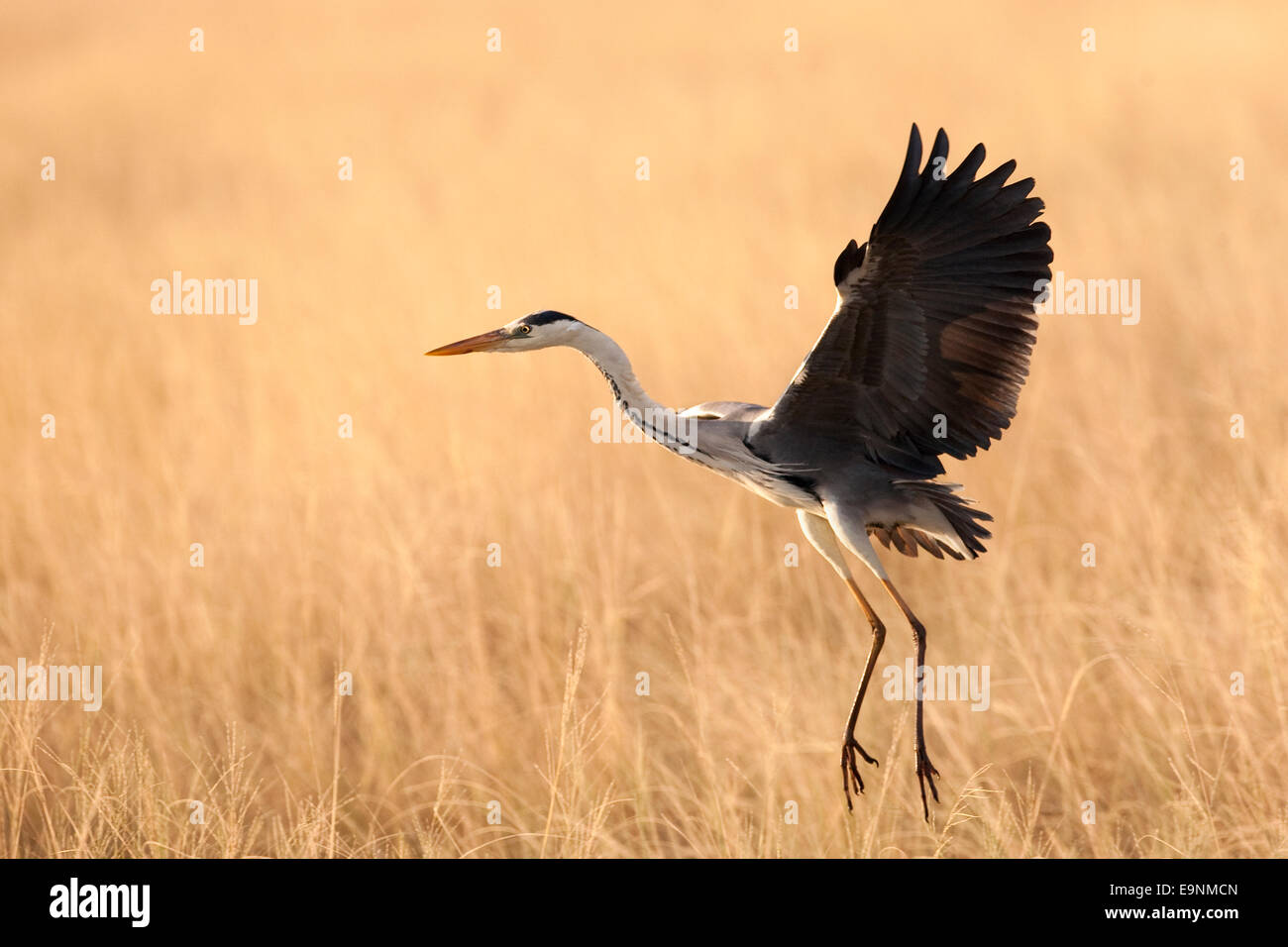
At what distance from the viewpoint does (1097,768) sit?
545cm

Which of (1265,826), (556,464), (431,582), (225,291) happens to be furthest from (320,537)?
(1265,826)

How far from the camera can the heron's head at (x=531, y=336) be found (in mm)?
3227

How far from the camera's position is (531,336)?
10.7 ft

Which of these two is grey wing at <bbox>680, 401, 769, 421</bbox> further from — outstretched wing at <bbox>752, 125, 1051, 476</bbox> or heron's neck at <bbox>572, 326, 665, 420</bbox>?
heron's neck at <bbox>572, 326, 665, 420</bbox>

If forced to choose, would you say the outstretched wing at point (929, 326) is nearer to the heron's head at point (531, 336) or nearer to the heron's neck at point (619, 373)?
the heron's neck at point (619, 373)

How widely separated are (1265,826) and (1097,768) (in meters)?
0.90

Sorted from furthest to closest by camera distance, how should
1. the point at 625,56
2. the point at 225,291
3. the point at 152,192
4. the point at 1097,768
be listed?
1. the point at 625,56
2. the point at 152,192
3. the point at 225,291
4. the point at 1097,768

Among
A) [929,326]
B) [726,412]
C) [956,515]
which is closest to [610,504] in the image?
[726,412]

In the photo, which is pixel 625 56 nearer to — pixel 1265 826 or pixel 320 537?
pixel 320 537

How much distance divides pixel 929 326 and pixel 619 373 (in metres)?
0.83

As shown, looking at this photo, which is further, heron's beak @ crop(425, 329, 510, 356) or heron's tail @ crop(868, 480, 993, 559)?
heron's tail @ crop(868, 480, 993, 559)

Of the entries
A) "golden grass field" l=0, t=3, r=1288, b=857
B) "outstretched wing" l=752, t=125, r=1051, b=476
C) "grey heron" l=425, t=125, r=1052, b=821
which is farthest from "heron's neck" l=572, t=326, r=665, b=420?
"golden grass field" l=0, t=3, r=1288, b=857

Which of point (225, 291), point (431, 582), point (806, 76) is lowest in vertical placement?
point (431, 582)

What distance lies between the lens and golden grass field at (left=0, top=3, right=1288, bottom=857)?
522 cm
